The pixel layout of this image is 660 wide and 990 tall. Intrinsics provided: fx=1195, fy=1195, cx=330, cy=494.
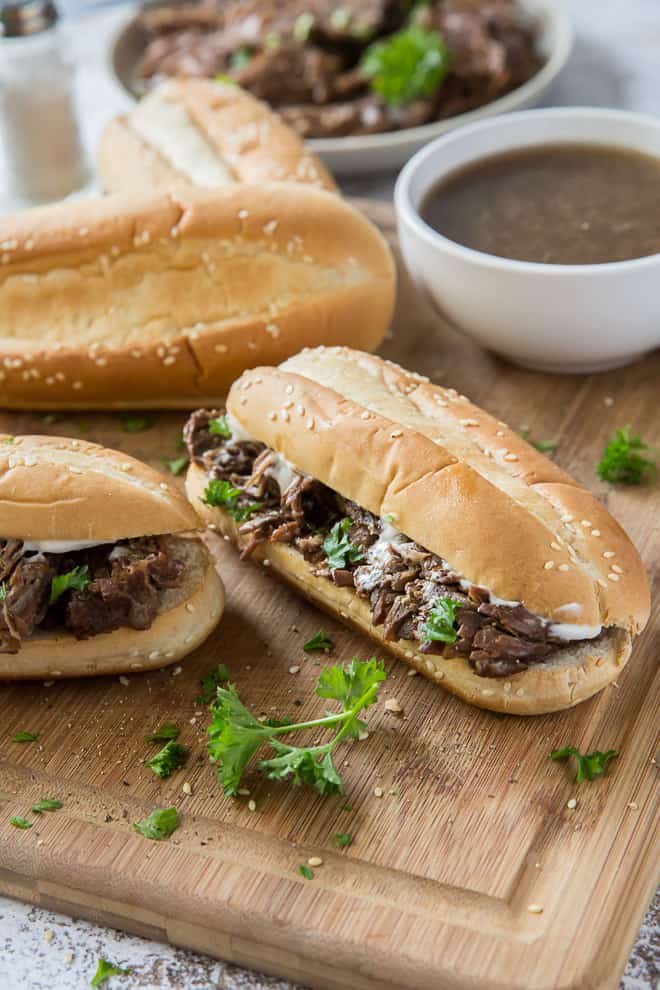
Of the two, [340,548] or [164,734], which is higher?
[340,548]

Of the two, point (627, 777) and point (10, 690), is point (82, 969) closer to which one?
point (10, 690)

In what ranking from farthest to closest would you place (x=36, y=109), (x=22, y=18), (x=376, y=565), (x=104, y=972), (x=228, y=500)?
(x=36, y=109) → (x=22, y=18) → (x=228, y=500) → (x=376, y=565) → (x=104, y=972)

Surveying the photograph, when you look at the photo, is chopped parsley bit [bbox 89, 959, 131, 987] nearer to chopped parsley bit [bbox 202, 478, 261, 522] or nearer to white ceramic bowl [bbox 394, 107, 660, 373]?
chopped parsley bit [bbox 202, 478, 261, 522]

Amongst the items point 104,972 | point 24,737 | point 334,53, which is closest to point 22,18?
point 334,53

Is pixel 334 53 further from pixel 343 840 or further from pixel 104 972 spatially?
pixel 104 972

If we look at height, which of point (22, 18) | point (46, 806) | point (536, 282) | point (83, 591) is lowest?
point (46, 806)

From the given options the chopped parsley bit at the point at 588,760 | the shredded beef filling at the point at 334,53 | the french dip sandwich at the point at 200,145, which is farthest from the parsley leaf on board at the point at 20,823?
the shredded beef filling at the point at 334,53

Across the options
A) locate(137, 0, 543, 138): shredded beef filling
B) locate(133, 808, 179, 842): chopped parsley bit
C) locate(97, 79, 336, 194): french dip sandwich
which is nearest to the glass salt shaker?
locate(97, 79, 336, 194): french dip sandwich
